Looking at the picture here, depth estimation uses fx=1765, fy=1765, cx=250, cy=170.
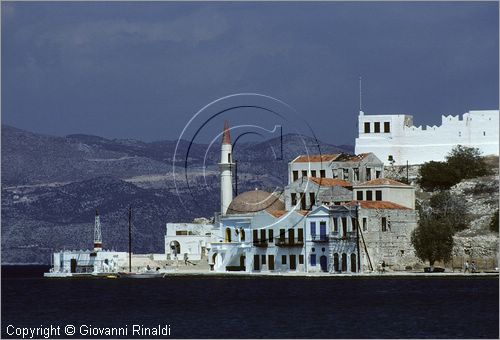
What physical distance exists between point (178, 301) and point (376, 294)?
9.71m

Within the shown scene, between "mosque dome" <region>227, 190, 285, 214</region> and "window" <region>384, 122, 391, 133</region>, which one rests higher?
"window" <region>384, 122, 391, 133</region>

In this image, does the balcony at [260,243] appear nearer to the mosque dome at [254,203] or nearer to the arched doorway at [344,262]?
the mosque dome at [254,203]

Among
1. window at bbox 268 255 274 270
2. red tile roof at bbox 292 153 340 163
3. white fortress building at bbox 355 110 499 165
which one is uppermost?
white fortress building at bbox 355 110 499 165

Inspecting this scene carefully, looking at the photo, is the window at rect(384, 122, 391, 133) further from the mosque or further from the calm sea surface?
the calm sea surface

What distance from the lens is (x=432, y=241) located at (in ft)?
329

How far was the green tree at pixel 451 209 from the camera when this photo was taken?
105 metres

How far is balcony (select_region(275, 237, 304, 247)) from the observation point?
10362cm

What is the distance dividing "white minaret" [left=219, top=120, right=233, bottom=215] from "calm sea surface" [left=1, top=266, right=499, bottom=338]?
10745 mm

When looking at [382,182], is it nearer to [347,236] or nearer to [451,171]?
[347,236]

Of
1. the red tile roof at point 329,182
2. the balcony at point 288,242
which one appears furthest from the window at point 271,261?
the red tile roof at point 329,182

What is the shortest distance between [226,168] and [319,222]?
12110 millimetres

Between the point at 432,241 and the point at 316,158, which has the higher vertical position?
the point at 316,158

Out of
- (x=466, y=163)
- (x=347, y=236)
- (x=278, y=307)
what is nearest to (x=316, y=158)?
(x=466, y=163)

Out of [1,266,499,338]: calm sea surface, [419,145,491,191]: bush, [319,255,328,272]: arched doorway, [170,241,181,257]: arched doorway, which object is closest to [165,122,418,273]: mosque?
[319,255,328,272]: arched doorway
